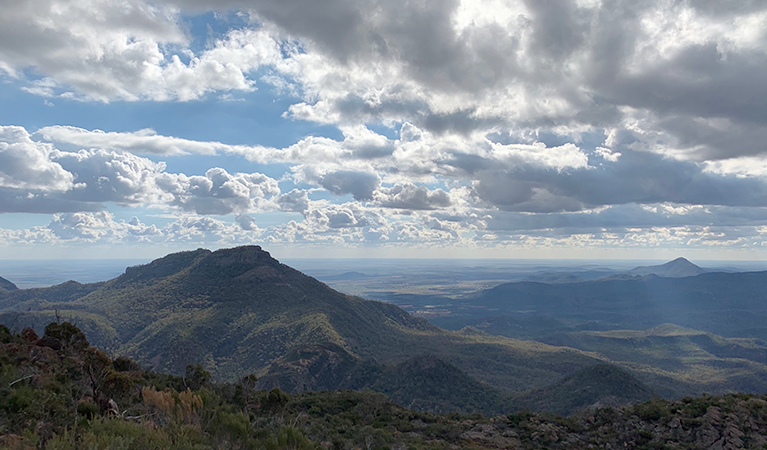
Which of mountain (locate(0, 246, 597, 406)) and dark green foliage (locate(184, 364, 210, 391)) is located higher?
dark green foliage (locate(184, 364, 210, 391))

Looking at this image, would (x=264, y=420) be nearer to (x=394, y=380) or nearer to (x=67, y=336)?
(x=67, y=336)

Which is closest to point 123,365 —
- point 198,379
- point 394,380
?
point 198,379

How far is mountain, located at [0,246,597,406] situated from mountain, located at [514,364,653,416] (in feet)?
57.6

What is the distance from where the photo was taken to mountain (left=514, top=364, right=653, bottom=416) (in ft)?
233

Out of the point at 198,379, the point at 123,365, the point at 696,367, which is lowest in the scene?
the point at 696,367

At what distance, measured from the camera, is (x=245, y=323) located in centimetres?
12306

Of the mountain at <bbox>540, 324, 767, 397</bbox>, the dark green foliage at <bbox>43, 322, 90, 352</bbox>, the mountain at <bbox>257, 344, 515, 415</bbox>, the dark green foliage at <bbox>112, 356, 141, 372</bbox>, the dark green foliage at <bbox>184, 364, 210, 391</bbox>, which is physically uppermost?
the dark green foliage at <bbox>43, 322, 90, 352</bbox>

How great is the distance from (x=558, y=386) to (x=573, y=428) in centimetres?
5874

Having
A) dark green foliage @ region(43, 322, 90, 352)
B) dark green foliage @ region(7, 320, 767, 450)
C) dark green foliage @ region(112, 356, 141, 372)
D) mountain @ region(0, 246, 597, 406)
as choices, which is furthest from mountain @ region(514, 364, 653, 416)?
dark green foliage @ region(43, 322, 90, 352)

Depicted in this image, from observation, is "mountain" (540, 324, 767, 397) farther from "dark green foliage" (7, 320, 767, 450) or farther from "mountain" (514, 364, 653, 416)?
"dark green foliage" (7, 320, 767, 450)

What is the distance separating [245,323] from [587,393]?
97.9 metres

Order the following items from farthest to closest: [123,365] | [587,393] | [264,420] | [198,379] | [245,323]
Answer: [245,323]
[587,393]
[198,379]
[123,365]
[264,420]

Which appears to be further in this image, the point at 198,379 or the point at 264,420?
the point at 198,379

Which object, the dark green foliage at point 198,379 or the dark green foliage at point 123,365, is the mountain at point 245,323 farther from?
the dark green foliage at point 123,365
